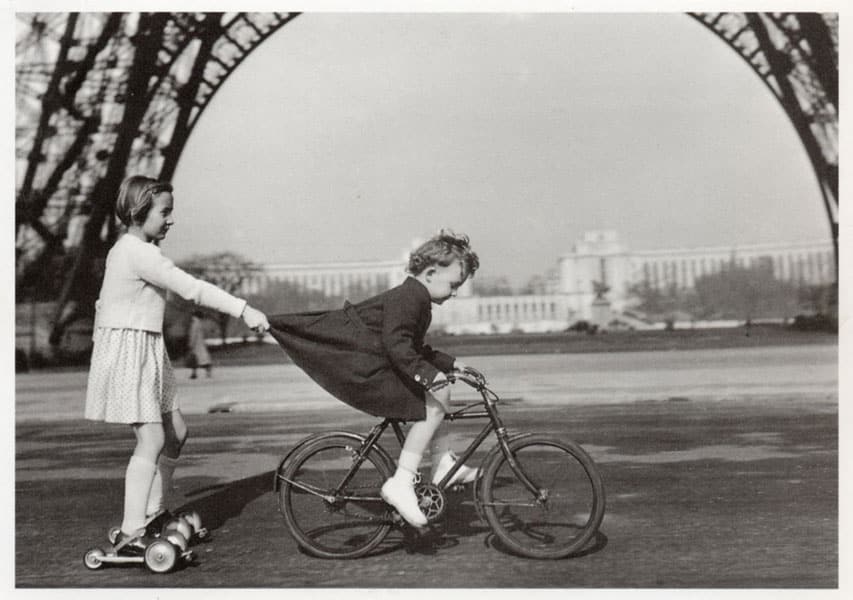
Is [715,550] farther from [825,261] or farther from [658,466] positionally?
[825,261]

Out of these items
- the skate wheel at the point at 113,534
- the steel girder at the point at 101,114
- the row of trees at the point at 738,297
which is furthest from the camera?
the row of trees at the point at 738,297

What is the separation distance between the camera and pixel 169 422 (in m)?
3.82

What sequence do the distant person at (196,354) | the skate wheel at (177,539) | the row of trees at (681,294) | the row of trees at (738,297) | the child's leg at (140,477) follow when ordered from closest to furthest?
the skate wheel at (177,539)
the child's leg at (140,477)
the distant person at (196,354)
the row of trees at (681,294)
the row of trees at (738,297)

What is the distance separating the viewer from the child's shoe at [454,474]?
12.1ft

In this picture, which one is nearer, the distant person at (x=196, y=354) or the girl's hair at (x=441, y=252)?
the girl's hair at (x=441, y=252)

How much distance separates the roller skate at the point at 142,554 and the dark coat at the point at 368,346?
0.76 meters

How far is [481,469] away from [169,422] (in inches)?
45.7

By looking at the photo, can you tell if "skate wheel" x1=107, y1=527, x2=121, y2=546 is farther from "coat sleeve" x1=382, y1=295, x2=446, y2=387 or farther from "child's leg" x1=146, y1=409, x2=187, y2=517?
"coat sleeve" x1=382, y1=295, x2=446, y2=387

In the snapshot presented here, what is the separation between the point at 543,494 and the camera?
139 inches

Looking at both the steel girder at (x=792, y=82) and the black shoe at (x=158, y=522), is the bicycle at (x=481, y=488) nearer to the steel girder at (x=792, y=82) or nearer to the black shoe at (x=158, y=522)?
the black shoe at (x=158, y=522)

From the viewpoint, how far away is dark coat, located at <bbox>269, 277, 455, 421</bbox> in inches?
143

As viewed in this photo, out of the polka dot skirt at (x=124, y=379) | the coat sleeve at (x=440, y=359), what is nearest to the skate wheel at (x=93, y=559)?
the polka dot skirt at (x=124, y=379)

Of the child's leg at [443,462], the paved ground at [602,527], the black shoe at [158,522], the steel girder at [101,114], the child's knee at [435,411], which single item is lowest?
the paved ground at [602,527]
